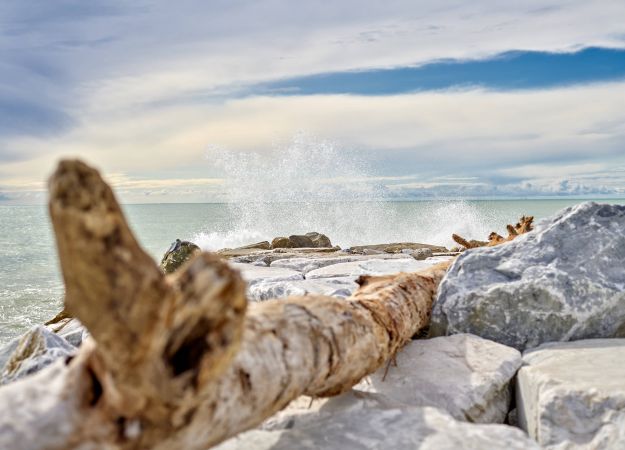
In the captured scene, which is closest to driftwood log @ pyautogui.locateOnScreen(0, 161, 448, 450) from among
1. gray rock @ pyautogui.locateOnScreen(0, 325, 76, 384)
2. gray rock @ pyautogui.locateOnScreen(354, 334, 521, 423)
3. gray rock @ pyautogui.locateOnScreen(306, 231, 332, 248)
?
gray rock @ pyautogui.locateOnScreen(354, 334, 521, 423)

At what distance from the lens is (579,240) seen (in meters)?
4.47

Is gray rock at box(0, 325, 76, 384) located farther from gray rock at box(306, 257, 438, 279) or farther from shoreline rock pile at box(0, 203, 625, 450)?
gray rock at box(306, 257, 438, 279)

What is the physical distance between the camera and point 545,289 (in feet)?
13.4


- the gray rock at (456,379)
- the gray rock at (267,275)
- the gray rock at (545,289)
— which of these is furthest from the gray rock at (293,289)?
the gray rock at (456,379)

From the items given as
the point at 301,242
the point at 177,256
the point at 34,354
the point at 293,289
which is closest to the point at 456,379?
the point at 293,289

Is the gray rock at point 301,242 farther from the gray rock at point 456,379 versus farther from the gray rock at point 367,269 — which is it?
the gray rock at point 456,379

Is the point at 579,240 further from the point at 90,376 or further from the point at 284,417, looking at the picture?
the point at 90,376

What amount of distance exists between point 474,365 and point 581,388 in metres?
0.63

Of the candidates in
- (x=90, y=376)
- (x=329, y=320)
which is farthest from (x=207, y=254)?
(x=329, y=320)

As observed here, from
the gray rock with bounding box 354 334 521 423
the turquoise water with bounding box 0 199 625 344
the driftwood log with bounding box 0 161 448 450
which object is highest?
the driftwood log with bounding box 0 161 448 450

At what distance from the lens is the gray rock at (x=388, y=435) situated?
2391 millimetres

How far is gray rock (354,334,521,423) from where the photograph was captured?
3193mm

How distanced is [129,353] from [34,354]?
3.04m

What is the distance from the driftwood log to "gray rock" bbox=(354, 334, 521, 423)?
138 centimetres
